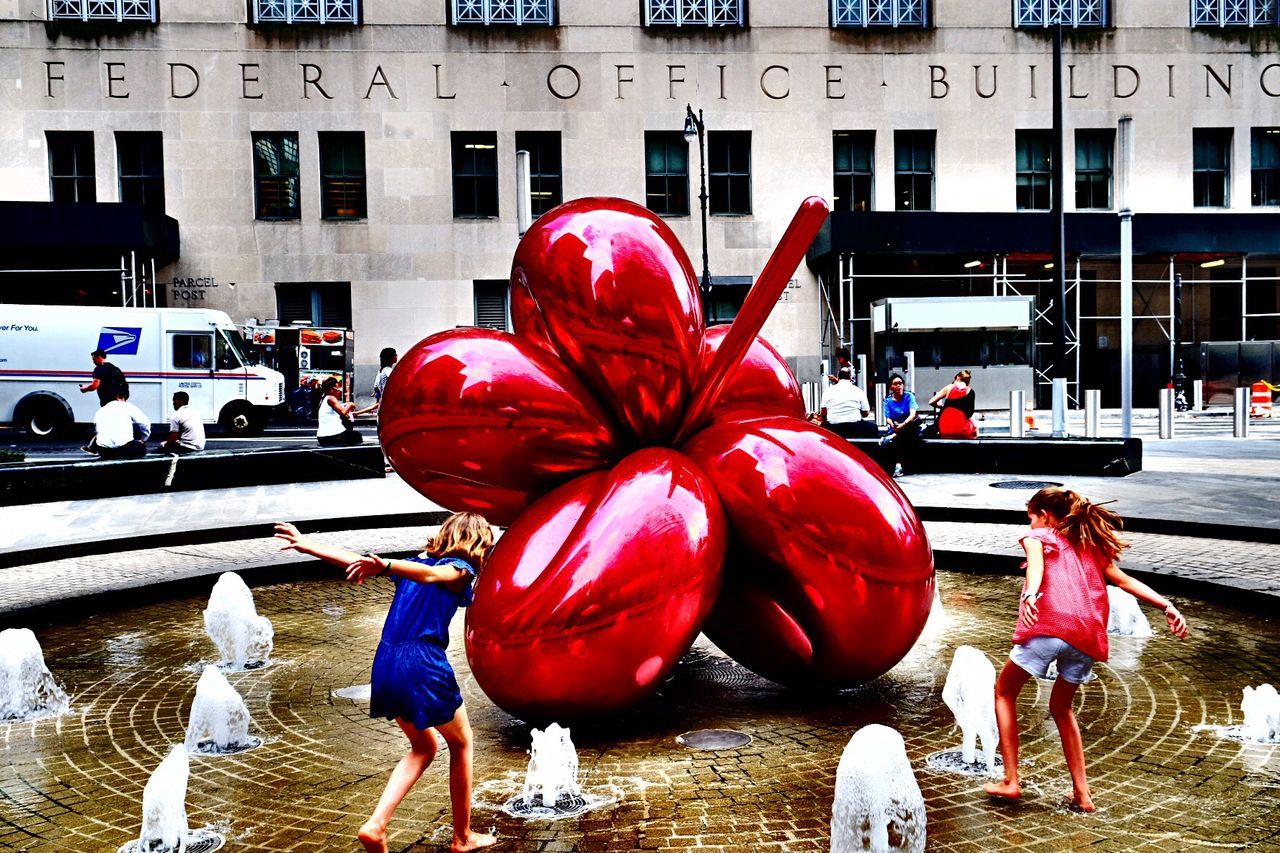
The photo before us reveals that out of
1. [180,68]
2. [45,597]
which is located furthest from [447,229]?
[45,597]

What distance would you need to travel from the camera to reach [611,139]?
3416 cm

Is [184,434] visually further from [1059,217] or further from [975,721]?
[1059,217]

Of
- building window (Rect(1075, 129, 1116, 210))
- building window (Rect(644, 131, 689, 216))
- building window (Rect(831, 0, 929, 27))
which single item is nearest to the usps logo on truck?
building window (Rect(644, 131, 689, 216))

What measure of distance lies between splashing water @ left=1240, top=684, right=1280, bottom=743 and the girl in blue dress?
12.0 ft

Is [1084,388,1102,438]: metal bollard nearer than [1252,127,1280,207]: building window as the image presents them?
Yes

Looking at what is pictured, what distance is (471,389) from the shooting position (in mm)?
5668

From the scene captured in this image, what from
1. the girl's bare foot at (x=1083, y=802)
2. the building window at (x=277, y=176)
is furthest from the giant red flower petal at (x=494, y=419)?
the building window at (x=277, y=176)

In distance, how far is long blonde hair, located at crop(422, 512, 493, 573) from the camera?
4.18 metres

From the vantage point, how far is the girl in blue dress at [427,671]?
4.01 m

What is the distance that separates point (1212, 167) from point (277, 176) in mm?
29862

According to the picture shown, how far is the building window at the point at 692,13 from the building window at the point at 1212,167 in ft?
50.9

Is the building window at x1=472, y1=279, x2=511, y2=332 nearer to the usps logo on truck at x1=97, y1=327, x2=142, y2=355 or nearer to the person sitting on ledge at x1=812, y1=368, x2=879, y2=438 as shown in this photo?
the usps logo on truck at x1=97, y1=327, x2=142, y2=355

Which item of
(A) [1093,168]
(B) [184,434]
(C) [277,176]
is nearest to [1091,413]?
(A) [1093,168]

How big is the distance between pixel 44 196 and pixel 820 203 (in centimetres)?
3382
